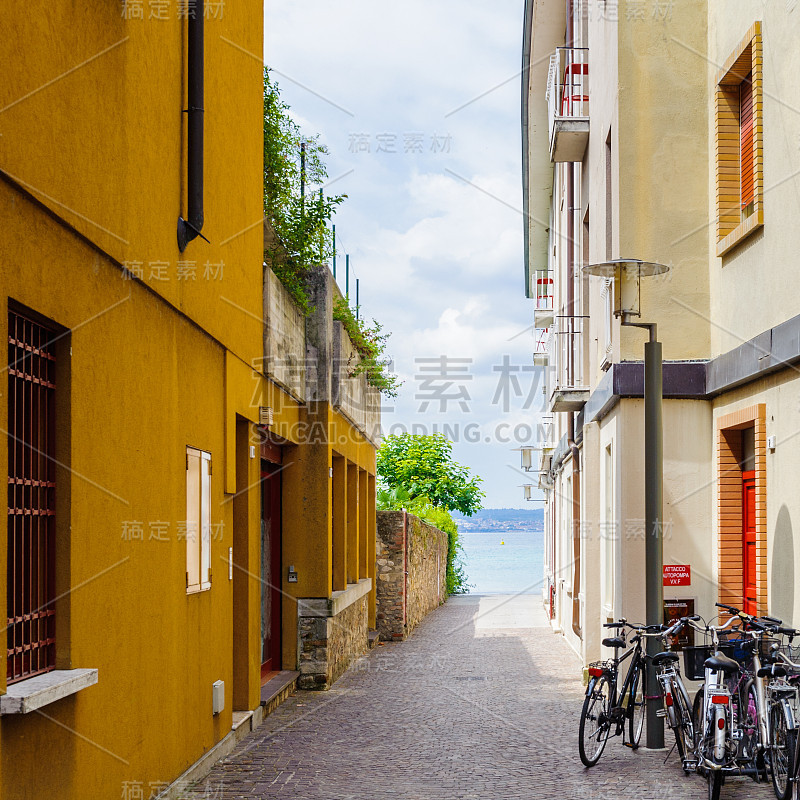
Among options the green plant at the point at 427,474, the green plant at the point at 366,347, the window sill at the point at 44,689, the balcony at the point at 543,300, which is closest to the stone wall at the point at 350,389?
the green plant at the point at 366,347

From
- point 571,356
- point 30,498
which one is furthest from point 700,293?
point 30,498

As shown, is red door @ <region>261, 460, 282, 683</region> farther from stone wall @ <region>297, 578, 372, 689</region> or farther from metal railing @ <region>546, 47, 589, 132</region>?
metal railing @ <region>546, 47, 589, 132</region>

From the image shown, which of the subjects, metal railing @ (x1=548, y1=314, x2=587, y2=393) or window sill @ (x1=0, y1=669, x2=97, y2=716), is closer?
window sill @ (x1=0, y1=669, x2=97, y2=716)

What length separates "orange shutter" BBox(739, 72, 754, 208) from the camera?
11.1m

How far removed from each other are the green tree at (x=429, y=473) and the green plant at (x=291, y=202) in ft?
112

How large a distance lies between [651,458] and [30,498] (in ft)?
18.9

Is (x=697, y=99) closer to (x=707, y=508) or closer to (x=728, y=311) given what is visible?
(x=728, y=311)

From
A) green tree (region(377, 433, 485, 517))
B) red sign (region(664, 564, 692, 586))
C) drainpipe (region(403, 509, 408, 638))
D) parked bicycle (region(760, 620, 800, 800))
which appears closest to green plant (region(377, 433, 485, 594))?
green tree (region(377, 433, 485, 517))

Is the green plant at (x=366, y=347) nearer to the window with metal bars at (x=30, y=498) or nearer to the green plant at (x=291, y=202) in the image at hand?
the green plant at (x=291, y=202)

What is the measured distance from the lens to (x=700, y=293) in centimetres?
1199

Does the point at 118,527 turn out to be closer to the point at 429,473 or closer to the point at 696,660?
the point at 696,660

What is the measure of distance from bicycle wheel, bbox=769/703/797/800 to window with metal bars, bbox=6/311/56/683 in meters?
4.49

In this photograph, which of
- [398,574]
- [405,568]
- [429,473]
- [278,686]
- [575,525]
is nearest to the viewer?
[278,686]

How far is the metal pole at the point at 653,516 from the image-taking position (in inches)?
377
